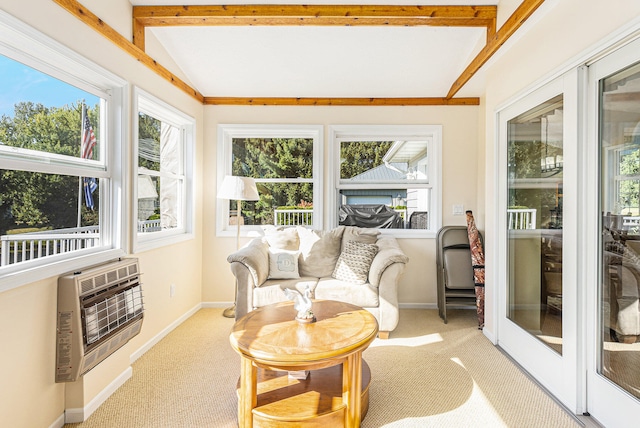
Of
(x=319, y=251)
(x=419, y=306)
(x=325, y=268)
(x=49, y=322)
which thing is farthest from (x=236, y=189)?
(x=419, y=306)

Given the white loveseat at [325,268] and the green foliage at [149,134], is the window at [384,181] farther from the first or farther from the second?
the green foliage at [149,134]

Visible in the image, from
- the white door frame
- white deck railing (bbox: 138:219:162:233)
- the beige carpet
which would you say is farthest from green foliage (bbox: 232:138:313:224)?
the white door frame

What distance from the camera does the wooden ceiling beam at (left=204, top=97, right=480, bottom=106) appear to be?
3.98 m

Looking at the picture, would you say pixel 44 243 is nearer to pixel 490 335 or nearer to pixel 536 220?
pixel 536 220

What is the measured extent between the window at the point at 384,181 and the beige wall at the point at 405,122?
19 cm

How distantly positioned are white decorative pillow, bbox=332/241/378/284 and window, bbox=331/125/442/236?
0.76 meters

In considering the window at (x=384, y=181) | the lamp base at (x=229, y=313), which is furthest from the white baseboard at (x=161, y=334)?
Answer: the window at (x=384, y=181)

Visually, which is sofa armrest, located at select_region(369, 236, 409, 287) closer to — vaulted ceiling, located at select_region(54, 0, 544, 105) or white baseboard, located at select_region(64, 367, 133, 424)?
vaulted ceiling, located at select_region(54, 0, 544, 105)

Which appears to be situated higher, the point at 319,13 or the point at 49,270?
the point at 319,13

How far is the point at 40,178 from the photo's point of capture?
1.88 m

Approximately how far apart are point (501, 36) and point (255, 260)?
107 inches

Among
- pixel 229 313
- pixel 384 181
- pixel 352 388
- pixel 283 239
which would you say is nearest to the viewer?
pixel 352 388

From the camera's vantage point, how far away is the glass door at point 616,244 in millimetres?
1654

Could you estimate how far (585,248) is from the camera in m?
1.93
